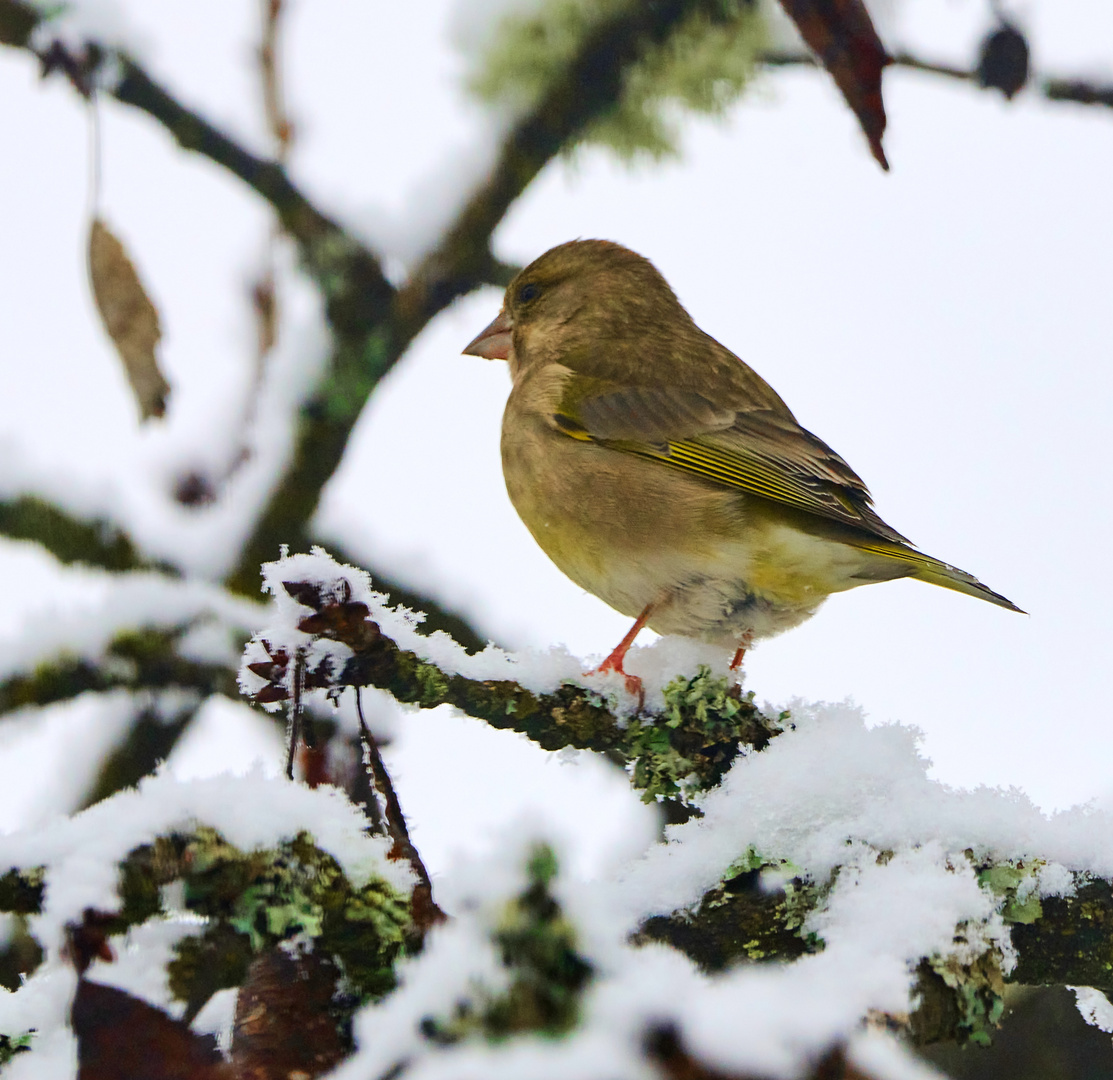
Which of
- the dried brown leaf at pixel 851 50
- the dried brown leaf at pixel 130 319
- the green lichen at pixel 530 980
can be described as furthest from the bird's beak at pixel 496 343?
the green lichen at pixel 530 980

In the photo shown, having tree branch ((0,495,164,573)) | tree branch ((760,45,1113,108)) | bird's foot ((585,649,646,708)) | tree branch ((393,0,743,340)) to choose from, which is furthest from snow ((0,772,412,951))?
tree branch ((393,0,743,340))

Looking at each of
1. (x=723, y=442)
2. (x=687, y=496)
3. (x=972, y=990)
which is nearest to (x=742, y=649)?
(x=687, y=496)

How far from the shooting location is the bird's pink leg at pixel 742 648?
338 centimetres

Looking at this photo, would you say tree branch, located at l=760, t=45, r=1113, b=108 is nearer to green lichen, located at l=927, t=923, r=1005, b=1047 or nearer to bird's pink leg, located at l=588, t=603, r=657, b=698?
bird's pink leg, located at l=588, t=603, r=657, b=698

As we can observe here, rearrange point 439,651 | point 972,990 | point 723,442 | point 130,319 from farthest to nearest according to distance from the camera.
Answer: point 723,442
point 130,319
point 439,651
point 972,990

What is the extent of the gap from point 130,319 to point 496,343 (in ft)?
5.90

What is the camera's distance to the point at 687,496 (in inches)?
134

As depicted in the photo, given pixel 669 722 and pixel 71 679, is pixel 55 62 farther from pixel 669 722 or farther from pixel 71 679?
pixel 669 722

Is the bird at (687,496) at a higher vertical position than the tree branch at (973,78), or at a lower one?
lower

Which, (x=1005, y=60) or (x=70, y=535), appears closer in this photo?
(x=1005, y=60)

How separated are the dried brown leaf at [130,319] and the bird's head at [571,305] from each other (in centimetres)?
163

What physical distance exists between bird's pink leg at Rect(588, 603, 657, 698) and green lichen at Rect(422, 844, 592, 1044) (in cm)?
152

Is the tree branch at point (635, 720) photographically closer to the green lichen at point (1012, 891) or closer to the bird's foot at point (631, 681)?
the bird's foot at point (631, 681)

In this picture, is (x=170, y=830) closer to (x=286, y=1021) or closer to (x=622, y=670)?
(x=286, y=1021)
